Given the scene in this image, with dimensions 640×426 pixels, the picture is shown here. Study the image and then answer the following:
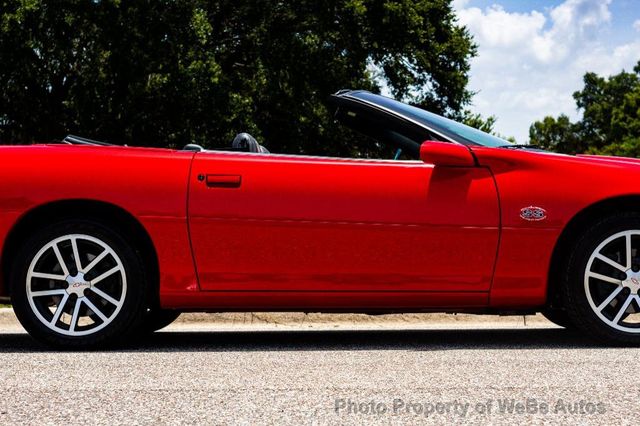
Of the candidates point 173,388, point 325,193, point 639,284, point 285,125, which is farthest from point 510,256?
point 285,125

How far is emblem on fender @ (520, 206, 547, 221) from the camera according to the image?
460 centimetres

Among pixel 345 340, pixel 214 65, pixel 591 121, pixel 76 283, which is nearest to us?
pixel 76 283

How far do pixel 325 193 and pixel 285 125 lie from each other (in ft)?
60.7

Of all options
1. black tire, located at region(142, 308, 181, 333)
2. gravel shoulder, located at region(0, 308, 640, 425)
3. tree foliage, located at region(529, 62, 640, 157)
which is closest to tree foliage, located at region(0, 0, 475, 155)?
black tire, located at region(142, 308, 181, 333)

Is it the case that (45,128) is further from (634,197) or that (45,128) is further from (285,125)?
(634,197)

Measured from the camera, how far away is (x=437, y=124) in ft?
16.3

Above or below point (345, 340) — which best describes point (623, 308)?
above

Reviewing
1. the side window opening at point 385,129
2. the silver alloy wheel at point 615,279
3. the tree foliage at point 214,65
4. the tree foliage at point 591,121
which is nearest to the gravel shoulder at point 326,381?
the silver alloy wheel at point 615,279

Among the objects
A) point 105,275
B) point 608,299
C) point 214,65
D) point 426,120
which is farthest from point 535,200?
point 214,65

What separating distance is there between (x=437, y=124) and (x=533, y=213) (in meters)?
0.79

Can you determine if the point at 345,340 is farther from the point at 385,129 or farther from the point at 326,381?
the point at 326,381

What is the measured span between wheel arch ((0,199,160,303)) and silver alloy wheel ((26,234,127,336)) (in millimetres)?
147

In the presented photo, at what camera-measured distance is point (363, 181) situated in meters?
4.59

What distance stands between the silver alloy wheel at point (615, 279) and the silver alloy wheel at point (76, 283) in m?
2.50
